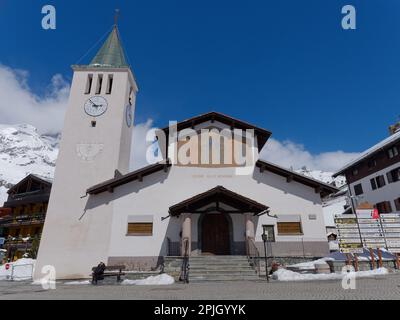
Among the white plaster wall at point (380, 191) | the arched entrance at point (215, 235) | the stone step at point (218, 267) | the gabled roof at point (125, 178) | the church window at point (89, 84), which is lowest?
the stone step at point (218, 267)

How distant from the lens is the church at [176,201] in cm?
1669

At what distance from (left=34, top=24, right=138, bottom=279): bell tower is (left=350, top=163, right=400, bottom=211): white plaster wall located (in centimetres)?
2646

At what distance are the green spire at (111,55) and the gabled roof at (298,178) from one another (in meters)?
15.7

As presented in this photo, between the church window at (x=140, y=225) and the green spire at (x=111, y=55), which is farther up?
the green spire at (x=111, y=55)

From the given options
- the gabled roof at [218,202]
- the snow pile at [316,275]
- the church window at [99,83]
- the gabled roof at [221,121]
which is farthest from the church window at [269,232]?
the church window at [99,83]

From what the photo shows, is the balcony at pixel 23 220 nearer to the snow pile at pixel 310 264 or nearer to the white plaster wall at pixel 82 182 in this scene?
the white plaster wall at pixel 82 182

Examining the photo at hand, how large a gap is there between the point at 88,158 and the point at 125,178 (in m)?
4.42

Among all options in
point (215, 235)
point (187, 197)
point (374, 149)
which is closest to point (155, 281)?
point (215, 235)

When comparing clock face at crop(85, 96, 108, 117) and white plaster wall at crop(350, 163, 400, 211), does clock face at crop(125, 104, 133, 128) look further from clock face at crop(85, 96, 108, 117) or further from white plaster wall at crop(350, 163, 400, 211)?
white plaster wall at crop(350, 163, 400, 211)

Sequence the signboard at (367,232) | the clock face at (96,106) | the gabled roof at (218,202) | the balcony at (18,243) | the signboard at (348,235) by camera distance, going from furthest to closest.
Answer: the balcony at (18,243), the clock face at (96,106), the gabled roof at (218,202), the signboard at (367,232), the signboard at (348,235)

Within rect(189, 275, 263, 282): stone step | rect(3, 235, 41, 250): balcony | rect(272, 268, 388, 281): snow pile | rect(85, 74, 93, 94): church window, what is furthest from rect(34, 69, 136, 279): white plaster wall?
rect(3, 235, 41, 250): balcony

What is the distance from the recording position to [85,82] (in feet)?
75.9

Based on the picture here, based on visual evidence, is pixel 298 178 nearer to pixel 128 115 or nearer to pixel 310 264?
pixel 310 264

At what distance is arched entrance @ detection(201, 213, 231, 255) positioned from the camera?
16812 mm
